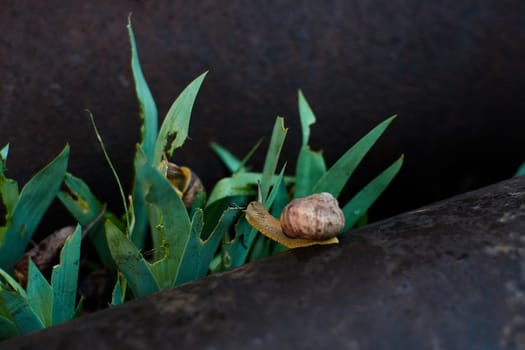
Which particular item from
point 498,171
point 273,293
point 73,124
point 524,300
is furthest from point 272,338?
point 498,171

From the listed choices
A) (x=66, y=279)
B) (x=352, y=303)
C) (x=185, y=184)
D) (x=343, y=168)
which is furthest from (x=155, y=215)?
(x=352, y=303)

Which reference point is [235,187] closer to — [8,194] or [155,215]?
[155,215]

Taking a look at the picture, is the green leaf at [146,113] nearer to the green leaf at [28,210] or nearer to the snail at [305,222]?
the green leaf at [28,210]

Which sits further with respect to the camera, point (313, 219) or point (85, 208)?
point (85, 208)

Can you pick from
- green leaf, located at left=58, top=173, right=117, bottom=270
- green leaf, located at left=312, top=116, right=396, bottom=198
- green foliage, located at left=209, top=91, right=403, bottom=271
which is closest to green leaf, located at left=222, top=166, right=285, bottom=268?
green foliage, located at left=209, top=91, right=403, bottom=271

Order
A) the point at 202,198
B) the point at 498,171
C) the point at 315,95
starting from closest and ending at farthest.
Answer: the point at 202,198, the point at 315,95, the point at 498,171

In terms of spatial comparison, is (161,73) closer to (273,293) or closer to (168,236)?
(168,236)

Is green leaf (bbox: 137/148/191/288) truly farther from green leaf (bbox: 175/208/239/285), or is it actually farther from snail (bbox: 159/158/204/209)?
snail (bbox: 159/158/204/209)
